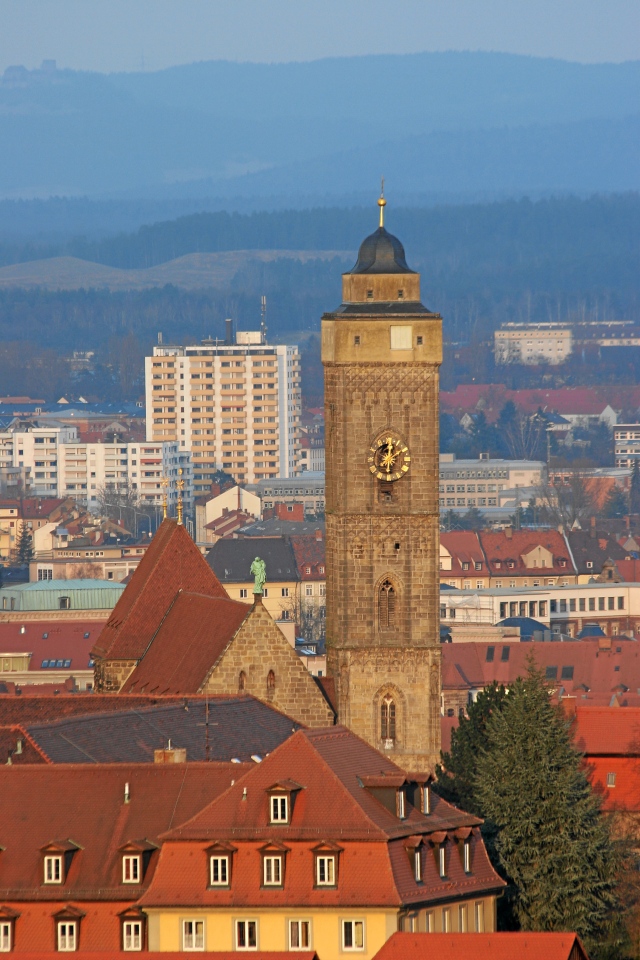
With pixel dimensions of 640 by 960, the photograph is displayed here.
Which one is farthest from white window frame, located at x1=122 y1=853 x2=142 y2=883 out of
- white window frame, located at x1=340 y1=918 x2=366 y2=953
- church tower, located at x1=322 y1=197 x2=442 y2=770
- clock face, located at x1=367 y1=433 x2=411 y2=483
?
clock face, located at x1=367 y1=433 x2=411 y2=483

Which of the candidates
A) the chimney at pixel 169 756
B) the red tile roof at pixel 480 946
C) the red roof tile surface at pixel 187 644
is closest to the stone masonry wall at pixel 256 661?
the red roof tile surface at pixel 187 644

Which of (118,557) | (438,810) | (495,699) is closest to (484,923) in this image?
(438,810)

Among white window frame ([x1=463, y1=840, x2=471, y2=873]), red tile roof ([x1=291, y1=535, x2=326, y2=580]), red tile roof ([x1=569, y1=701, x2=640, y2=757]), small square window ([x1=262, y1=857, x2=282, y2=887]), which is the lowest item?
small square window ([x1=262, y1=857, x2=282, y2=887])

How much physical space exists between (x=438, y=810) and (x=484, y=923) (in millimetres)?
1764

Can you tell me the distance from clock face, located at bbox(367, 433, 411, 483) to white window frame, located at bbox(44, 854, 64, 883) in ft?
74.6

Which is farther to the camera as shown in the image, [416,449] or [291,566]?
[291,566]

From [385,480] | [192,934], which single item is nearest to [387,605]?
[385,480]

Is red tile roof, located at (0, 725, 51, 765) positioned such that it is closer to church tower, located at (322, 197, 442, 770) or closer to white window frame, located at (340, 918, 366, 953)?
white window frame, located at (340, 918, 366, 953)

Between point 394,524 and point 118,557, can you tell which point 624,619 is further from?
point 394,524

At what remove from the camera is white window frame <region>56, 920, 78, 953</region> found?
43.6 m

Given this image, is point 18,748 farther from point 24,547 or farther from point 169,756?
point 24,547

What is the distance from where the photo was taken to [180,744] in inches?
2137

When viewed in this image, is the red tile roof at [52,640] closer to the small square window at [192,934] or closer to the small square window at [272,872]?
the small square window at [272,872]

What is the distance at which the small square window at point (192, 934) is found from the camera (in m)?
43.4
